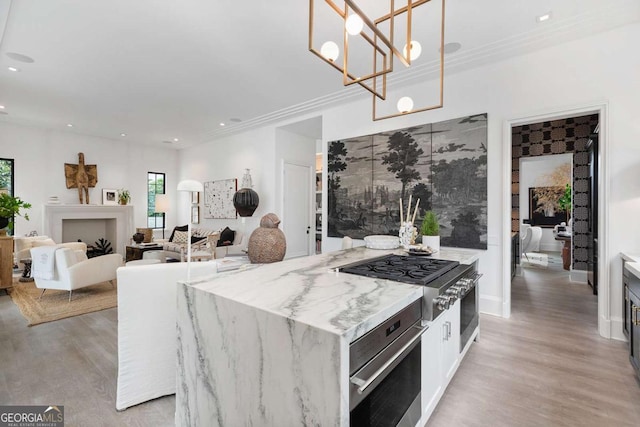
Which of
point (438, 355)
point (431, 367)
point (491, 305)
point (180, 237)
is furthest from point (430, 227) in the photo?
point (180, 237)

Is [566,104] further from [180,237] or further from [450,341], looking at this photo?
[180,237]

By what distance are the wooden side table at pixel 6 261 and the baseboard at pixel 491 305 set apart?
658cm

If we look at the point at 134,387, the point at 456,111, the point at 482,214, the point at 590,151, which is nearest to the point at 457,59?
the point at 456,111

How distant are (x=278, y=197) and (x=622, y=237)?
4.98 metres

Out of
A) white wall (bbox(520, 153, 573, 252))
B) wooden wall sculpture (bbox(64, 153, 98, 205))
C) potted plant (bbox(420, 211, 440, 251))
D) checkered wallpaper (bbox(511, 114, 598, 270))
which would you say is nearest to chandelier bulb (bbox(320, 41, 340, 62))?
potted plant (bbox(420, 211, 440, 251))

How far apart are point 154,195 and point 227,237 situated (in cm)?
331

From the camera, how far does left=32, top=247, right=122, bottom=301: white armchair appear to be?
12.6 feet

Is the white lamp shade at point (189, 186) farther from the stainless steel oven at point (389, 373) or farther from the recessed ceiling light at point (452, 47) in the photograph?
the recessed ceiling light at point (452, 47)

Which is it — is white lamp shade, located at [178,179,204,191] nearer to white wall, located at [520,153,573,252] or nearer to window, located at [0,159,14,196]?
window, located at [0,159,14,196]

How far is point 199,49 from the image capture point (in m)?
3.37

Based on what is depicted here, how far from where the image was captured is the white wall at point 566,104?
2.88 m

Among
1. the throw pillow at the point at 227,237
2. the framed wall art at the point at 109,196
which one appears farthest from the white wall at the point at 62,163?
the throw pillow at the point at 227,237

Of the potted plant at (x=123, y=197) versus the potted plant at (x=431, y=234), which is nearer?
the potted plant at (x=431, y=234)

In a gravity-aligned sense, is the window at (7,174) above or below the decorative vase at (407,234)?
above
